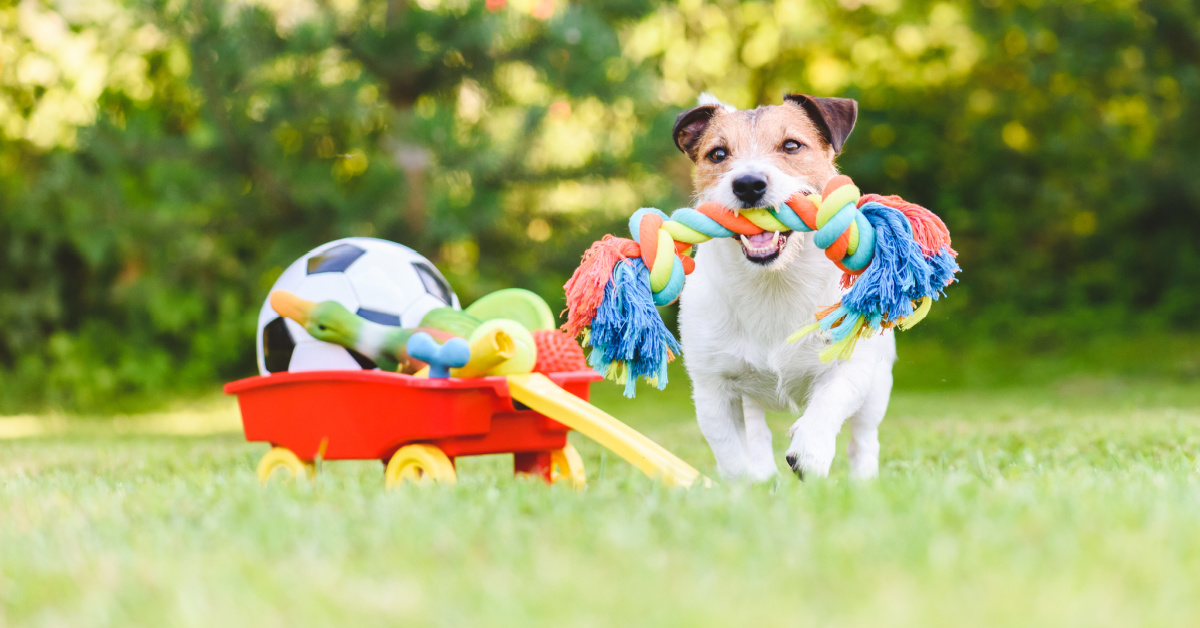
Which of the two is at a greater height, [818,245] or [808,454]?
[818,245]

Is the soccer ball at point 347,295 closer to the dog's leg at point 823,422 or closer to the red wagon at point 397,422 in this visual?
the red wagon at point 397,422

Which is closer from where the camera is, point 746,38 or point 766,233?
point 766,233

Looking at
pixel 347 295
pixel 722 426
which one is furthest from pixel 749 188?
pixel 347 295

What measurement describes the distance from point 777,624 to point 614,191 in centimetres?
736

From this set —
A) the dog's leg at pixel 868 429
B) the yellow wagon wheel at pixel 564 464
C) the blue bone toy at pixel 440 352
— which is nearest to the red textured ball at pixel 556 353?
the yellow wagon wheel at pixel 564 464

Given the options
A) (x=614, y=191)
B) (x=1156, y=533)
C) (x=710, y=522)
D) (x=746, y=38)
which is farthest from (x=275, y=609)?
(x=746, y=38)

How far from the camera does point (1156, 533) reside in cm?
187

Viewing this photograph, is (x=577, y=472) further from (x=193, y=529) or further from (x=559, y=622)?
(x=559, y=622)

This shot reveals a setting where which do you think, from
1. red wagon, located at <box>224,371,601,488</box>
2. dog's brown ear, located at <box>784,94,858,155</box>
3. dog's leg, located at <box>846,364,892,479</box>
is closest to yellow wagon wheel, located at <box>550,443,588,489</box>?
red wagon, located at <box>224,371,601,488</box>

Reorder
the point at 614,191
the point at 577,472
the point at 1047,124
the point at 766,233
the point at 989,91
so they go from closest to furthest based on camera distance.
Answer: the point at 766,233 → the point at 577,472 → the point at 614,191 → the point at 1047,124 → the point at 989,91

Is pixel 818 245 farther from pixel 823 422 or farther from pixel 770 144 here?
pixel 770 144

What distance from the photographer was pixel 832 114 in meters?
3.52

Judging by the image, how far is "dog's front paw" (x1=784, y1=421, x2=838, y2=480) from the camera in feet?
9.08

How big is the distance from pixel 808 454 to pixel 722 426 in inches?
20.9
